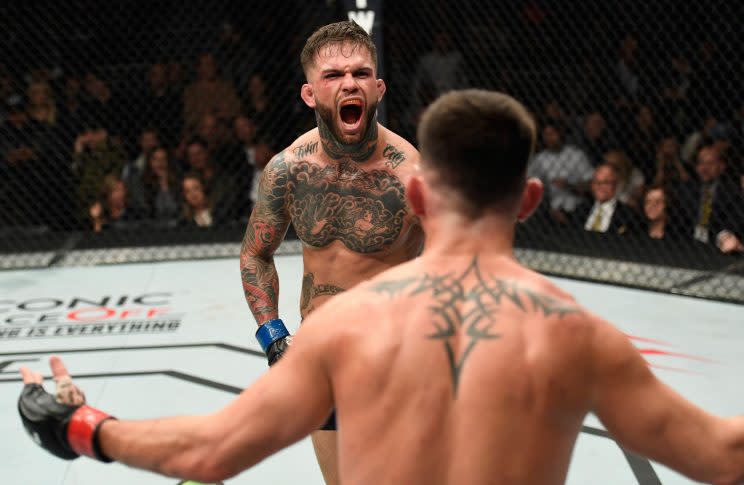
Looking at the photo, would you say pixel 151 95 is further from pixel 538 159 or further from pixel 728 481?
pixel 728 481

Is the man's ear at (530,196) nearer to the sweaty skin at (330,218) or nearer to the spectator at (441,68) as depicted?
the sweaty skin at (330,218)

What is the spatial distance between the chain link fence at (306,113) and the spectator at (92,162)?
14mm

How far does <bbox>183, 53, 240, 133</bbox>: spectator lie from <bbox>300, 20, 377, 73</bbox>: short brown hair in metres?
3.97

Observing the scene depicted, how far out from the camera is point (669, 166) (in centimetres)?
511

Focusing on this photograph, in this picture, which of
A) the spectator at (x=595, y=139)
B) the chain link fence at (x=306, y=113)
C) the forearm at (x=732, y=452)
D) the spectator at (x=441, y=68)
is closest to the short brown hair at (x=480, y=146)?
the forearm at (x=732, y=452)

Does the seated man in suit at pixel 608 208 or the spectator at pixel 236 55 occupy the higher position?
the spectator at pixel 236 55

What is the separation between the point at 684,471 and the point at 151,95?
5.62 meters

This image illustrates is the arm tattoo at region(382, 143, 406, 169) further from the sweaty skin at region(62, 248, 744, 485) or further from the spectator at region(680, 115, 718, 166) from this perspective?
the spectator at region(680, 115, 718, 166)

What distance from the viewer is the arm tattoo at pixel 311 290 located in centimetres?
224

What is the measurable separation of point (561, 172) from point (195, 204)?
2.55 metres

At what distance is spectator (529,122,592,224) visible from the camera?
5414mm

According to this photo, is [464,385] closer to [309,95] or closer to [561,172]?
[309,95]

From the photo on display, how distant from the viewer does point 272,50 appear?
20.5 ft

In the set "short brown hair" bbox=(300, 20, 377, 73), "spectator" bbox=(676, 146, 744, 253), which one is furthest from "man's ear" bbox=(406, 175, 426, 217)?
"spectator" bbox=(676, 146, 744, 253)
